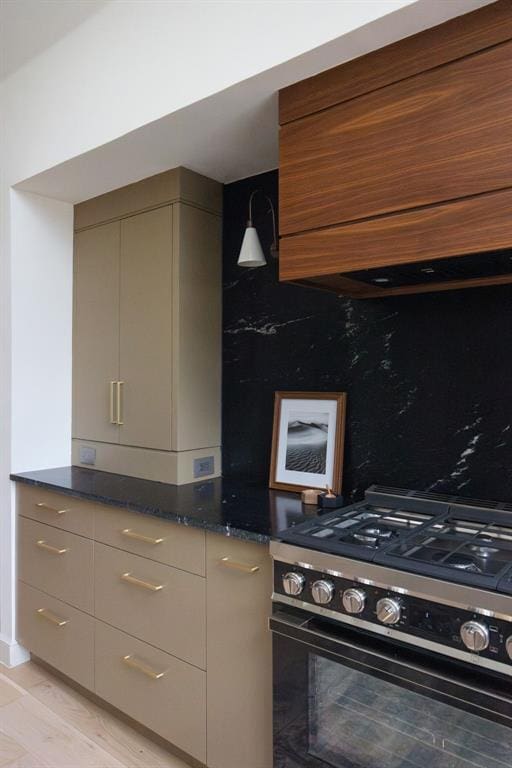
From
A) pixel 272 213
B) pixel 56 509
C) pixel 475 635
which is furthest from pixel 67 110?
pixel 475 635

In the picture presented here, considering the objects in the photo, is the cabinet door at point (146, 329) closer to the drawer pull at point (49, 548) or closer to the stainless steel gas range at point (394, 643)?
the drawer pull at point (49, 548)

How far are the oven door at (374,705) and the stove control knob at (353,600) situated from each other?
0.07 m

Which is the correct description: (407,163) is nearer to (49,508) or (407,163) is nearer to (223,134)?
(223,134)

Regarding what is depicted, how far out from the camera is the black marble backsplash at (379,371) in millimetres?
1753

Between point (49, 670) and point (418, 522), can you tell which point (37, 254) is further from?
point (418, 522)

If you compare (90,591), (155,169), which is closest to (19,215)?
(155,169)

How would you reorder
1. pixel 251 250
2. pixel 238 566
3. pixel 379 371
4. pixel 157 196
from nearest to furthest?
pixel 238 566 < pixel 379 371 < pixel 251 250 < pixel 157 196

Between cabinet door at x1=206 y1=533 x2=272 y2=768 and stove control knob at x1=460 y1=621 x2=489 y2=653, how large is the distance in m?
0.60

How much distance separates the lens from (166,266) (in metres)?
2.40

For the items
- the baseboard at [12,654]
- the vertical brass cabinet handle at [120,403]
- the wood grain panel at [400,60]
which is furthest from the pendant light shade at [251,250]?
the baseboard at [12,654]

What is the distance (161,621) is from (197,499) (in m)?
0.44

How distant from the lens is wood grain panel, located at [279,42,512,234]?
1.31 meters

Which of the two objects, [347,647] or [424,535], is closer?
[347,647]

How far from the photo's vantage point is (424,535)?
1.46 m
